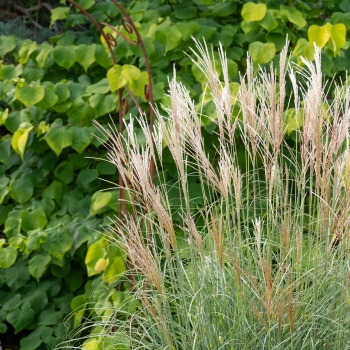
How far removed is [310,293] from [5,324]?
2.12m

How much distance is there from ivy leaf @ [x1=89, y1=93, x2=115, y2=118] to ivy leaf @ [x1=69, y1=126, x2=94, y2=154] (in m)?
0.09

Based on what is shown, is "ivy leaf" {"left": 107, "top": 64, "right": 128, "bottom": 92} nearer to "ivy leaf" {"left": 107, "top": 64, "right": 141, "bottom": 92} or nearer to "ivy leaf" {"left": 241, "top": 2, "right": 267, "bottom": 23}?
"ivy leaf" {"left": 107, "top": 64, "right": 141, "bottom": 92}

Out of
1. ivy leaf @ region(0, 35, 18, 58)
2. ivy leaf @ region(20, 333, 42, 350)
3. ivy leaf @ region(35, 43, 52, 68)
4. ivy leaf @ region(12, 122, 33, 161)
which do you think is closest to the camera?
ivy leaf @ region(12, 122, 33, 161)

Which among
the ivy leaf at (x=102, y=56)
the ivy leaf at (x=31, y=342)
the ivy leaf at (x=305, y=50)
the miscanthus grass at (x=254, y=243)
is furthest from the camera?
the ivy leaf at (x=102, y=56)

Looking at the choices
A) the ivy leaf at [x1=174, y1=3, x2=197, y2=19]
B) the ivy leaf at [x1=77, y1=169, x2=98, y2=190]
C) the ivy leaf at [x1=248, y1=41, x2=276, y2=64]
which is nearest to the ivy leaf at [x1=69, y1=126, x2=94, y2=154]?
the ivy leaf at [x1=77, y1=169, x2=98, y2=190]

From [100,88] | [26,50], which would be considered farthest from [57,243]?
[26,50]

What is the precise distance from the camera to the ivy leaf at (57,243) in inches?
125

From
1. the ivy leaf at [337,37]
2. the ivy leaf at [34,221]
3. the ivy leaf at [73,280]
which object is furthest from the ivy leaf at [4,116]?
the ivy leaf at [337,37]

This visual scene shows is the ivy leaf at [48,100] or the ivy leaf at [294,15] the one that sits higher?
the ivy leaf at [294,15]

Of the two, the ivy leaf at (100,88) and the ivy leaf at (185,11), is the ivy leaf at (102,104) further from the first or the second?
the ivy leaf at (185,11)

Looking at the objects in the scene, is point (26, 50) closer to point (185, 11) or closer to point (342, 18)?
point (185, 11)

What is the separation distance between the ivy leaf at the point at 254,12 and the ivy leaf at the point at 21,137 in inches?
Answer: 44.2

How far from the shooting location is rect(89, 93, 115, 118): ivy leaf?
325 cm

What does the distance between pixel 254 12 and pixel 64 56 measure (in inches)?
39.0
